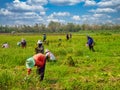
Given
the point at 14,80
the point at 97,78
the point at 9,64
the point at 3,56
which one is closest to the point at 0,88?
the point at 14,80

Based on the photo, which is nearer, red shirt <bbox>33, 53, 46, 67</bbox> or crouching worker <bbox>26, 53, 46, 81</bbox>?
crouching worker <bbox>26, 53, 46, 81</bbox>

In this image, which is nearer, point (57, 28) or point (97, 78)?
point (97, 78)

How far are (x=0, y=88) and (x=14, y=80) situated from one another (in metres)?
0.53

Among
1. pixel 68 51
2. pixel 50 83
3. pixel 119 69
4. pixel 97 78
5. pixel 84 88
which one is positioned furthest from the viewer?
pixel 68 51

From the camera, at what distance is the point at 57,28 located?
14912 centimetres

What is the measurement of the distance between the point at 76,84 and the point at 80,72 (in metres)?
2.54

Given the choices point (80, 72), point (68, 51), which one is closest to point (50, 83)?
point (80, 72)

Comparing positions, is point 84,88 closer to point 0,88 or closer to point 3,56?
point 0,88

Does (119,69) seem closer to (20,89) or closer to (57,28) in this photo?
(20,89)

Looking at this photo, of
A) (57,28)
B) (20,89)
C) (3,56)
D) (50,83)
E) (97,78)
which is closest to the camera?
(20,89)

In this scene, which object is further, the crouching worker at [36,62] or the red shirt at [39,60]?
the red shirt at [39,60]

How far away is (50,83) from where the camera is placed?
378 inches

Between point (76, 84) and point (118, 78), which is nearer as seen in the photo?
point (76, 84)

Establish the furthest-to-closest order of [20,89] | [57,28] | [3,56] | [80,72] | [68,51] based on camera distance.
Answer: [57,28] → [68,51] → [3,56] → [80,72] → [20,89]
